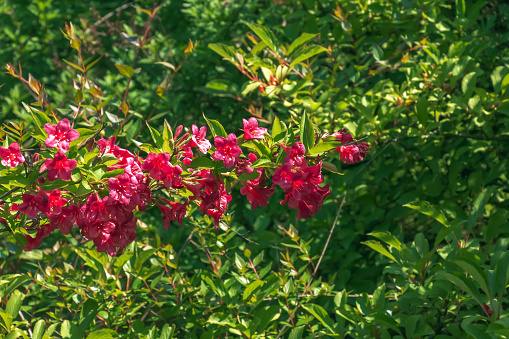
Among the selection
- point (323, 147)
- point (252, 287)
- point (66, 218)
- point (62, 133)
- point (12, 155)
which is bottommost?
point (252, 287)

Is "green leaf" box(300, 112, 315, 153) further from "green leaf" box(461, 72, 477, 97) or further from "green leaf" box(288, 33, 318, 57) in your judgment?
"green leaf" box(461, 72, 477, 97)

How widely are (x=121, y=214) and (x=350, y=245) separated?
167cm

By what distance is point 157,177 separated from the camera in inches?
52.0

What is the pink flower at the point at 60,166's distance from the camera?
1279mm

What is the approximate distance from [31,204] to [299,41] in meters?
1.32

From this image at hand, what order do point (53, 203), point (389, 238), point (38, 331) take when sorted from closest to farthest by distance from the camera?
1. point (53, 203)
2. point (38, 331)
3. point (389, 238)

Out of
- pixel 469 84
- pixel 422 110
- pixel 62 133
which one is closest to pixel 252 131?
pixel 62 133

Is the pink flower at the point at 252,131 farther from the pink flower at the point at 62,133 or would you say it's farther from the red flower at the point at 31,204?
the red flower at the point at 31,204

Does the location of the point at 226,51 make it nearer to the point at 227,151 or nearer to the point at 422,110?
the point at 422,110

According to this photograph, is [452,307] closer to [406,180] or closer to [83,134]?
[406,180]

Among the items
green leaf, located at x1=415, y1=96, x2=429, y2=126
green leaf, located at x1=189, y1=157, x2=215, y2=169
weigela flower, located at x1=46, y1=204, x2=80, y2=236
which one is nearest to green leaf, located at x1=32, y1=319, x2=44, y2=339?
weigela flower, located at x1=46, y1=204, x2=80, y2=236

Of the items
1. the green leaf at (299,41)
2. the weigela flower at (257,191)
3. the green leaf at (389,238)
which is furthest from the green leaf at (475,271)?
the green leaf at (299,41)

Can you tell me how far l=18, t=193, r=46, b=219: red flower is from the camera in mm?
1332

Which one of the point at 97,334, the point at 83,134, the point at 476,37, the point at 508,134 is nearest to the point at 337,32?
the point at 476,37
